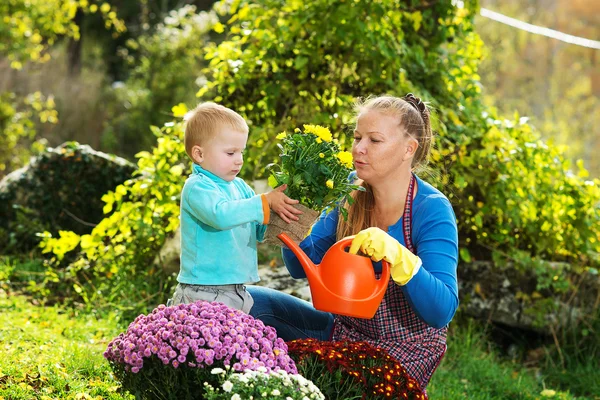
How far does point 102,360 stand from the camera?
3.29m

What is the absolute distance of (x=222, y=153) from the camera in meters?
2.56

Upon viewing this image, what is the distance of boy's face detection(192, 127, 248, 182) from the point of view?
2.56m

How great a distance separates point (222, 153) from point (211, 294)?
477 mm

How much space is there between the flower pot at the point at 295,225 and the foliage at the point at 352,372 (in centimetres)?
36

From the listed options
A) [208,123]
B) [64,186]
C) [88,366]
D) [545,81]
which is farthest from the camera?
[545,81]

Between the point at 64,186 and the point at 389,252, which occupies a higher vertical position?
the point at 389,252

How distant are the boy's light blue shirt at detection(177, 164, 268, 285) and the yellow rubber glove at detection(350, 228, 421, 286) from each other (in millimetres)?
377

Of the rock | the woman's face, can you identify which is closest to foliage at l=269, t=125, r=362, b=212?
the woman's face

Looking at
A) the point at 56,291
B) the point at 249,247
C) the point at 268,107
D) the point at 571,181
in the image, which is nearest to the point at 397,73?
the point at 268,107

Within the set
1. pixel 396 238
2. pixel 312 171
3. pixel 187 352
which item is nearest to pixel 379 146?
pixel 396 238

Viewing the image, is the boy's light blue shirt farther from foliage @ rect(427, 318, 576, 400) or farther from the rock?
the rock

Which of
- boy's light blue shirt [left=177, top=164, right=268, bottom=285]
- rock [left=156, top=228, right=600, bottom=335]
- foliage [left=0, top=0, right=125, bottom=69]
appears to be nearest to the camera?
boy's light blue shirt [left=177, top=164, right=268, bottom=285]

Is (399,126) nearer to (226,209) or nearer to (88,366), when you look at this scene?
(226,209)

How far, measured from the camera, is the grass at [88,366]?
2.89 metres
